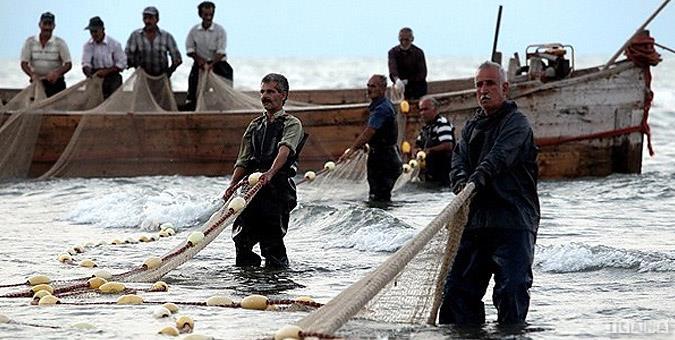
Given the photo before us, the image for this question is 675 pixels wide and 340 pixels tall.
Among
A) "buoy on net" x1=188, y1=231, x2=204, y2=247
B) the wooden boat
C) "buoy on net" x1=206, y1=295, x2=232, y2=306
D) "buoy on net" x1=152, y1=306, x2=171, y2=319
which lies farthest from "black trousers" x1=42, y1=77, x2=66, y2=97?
"buoy on net" x1=152, y1=306, x2=171, y2=319

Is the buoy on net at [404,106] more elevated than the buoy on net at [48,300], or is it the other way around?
the buoy on net at [404,106]

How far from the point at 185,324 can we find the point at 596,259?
4.36m

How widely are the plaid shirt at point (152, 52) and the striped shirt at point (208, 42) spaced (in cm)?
25

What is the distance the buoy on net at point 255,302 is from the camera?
8.09 metres

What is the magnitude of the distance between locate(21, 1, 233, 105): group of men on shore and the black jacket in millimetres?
11499

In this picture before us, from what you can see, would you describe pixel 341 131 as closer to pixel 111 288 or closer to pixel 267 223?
pixel 267 223

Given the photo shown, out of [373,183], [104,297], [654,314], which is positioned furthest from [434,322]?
[373,183]

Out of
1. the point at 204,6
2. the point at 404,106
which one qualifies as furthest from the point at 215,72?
the point at 404,106

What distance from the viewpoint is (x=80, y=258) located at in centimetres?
1110

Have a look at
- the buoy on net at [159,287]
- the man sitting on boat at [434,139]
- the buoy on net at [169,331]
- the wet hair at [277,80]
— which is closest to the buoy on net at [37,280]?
the buoy on net at [159,287]

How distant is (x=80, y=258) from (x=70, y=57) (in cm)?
777

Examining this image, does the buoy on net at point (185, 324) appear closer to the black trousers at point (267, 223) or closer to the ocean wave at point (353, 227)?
the black trousers at point (267, 223)

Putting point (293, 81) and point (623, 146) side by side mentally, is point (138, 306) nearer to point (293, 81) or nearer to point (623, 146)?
point (623, 146)

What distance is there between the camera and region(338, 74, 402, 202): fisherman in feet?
44.9
